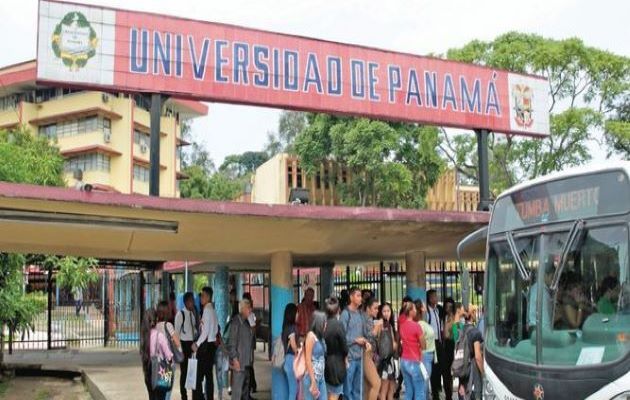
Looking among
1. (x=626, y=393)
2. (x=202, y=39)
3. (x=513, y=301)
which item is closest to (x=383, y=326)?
(x=513, y=301)

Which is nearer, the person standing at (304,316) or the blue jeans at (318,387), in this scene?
the blue jeans at (318,387)

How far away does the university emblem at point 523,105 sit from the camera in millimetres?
15234

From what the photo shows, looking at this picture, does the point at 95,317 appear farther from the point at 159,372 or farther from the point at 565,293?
the point at 565,293

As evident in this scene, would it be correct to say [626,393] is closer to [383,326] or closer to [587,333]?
[587,333]

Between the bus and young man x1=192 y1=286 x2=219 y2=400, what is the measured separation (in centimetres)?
491

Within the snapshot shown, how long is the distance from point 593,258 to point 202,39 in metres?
8.43

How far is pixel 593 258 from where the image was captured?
5477 mm

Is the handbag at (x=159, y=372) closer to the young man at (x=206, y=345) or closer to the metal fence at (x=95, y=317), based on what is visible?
the young man at (x=206, y=345)

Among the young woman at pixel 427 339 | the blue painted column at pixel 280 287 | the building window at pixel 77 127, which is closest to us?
the young woman at pixel 427 339

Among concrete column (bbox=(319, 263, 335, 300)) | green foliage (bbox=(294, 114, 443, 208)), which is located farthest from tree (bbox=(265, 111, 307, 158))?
concrete column (bbox=(319, 263, 335, 300))

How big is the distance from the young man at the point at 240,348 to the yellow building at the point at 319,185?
2337cm

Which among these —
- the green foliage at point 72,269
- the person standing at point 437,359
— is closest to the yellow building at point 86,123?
the green foliage at point 72,269

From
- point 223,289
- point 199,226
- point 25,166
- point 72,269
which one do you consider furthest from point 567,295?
point 72,269

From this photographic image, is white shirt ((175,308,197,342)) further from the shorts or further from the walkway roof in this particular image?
the shorts
